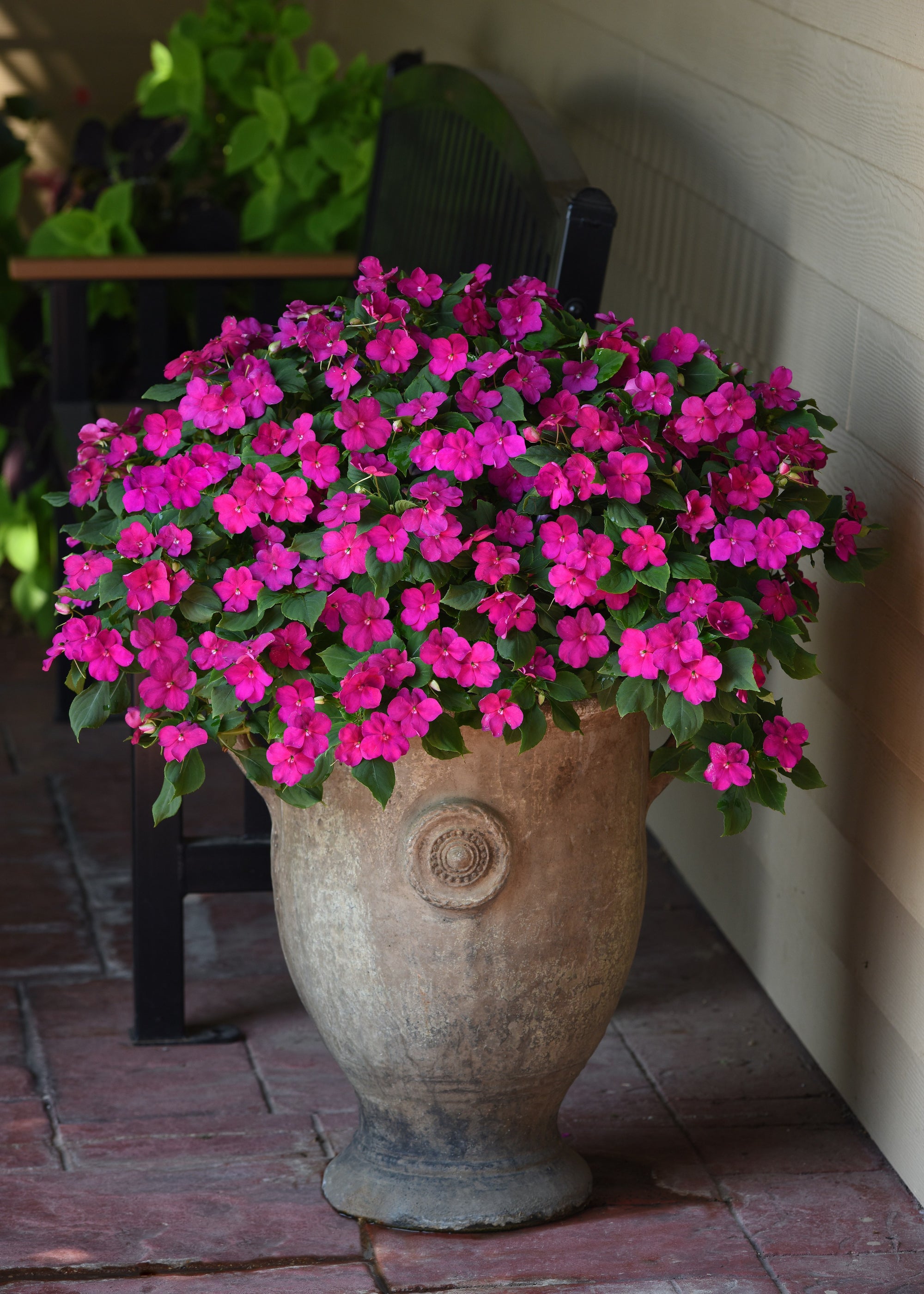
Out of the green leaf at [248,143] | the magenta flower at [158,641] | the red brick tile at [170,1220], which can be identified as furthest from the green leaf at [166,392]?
the green leaf at [248,143]

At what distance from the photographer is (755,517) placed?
1.74 m

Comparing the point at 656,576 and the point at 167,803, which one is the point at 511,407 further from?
the point at 167,803

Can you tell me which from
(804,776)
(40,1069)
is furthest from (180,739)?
(40,1069)

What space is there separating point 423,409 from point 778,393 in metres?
0.41

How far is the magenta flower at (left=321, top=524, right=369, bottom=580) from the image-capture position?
63.9 inches

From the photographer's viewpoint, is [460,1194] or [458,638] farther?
[460,1194]

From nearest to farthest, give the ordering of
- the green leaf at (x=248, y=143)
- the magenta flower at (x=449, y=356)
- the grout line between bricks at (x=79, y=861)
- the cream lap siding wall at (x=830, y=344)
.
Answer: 1. the magenta flower at (x=449, y=356)
2. the cream lap siding wall at (x=830, y=344)
3. the grout line between bricks at (x=79, y=861)
4. the green leaf at (x=248, y=143)

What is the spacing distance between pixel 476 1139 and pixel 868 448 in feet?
3.19

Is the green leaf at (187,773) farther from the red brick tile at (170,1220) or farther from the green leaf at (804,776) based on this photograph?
the green leaf at (804,776)

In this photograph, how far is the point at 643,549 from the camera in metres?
1.61

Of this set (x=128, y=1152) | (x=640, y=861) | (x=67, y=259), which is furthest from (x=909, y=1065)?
(x=67, y=259)

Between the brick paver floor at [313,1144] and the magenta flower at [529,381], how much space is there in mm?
969

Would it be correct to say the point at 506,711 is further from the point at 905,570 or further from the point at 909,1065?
the point at 909,1065

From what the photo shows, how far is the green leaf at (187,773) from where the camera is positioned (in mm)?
1803
